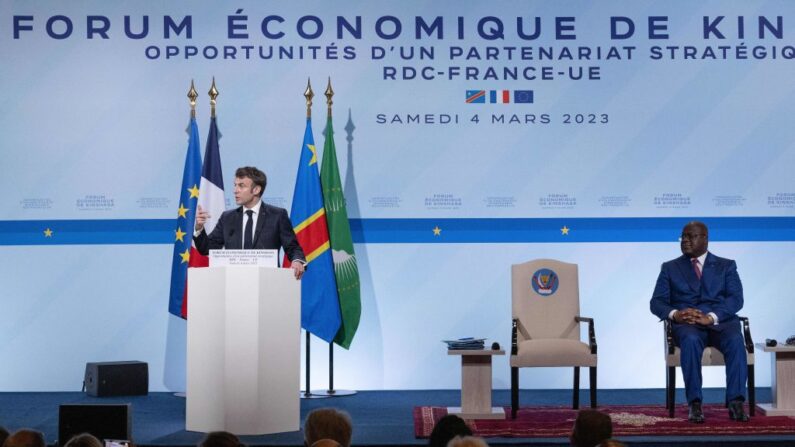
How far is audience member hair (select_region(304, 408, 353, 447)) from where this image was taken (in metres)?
→ 3.42

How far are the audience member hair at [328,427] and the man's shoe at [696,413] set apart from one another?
306 centimetres

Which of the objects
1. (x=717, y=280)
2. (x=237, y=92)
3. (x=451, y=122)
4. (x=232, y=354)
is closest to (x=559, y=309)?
(x=717, y=280)

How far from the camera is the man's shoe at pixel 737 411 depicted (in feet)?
19.7

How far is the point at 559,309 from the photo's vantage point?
696 cm

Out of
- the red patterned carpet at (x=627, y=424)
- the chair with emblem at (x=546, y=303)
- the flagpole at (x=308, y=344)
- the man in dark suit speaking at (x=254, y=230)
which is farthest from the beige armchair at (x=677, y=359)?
the flagpole at (x=308, y=344)

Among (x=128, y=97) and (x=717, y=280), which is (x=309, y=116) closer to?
(x=128, y=97)

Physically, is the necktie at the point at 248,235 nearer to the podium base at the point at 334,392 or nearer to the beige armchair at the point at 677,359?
the podium base at the point at 334,392

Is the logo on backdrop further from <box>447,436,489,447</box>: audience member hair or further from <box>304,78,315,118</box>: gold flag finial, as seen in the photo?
<box>447,436,489,447</box>: audience member hair

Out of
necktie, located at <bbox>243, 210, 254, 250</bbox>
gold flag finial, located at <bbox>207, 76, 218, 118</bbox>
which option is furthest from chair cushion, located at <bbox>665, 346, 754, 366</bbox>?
gold flag finial, located at <bbox>207, 76, 218, 118</bbox>

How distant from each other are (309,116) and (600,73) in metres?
2.20

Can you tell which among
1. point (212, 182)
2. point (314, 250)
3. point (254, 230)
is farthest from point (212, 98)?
point (254, 230)

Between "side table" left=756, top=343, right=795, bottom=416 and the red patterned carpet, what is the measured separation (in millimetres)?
167

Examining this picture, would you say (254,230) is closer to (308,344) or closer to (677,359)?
(308,344)

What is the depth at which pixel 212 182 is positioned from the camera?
751 centimetres
